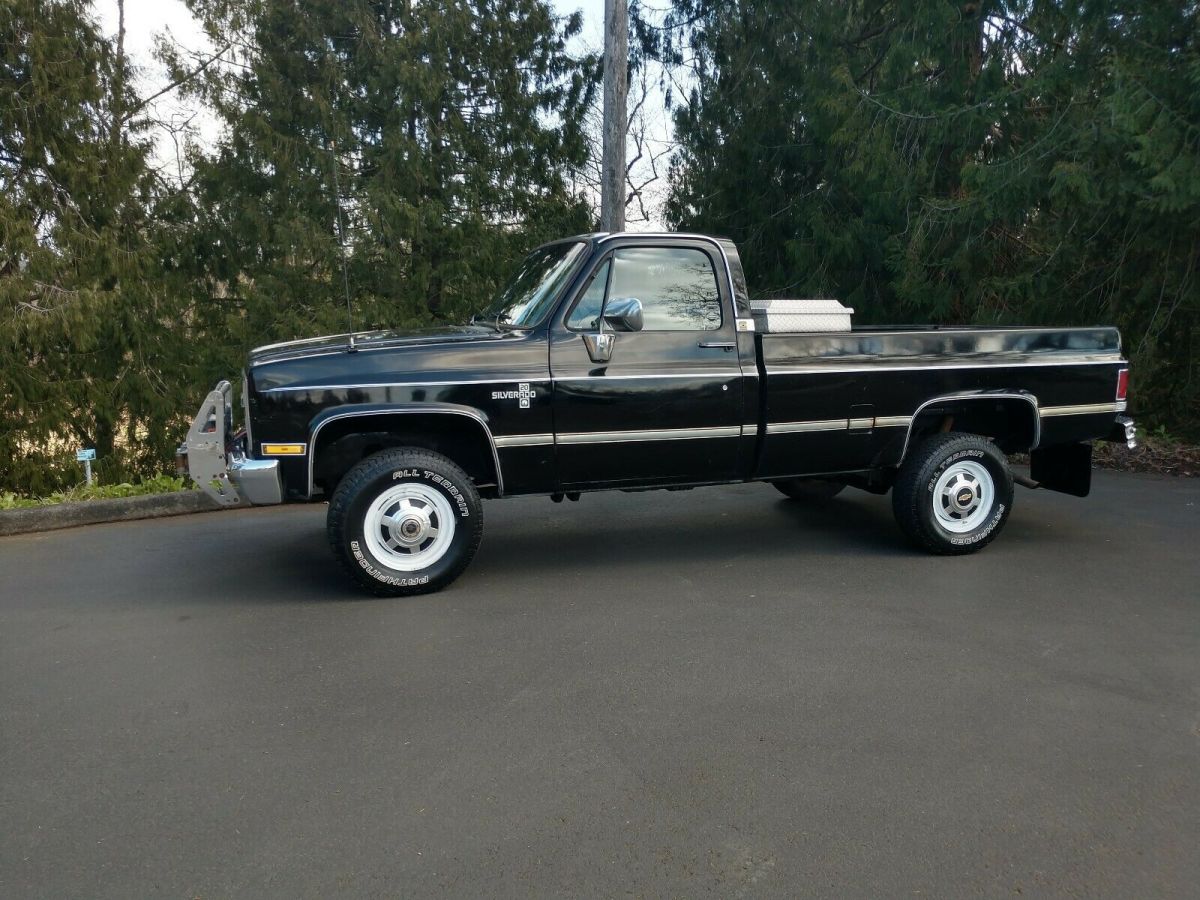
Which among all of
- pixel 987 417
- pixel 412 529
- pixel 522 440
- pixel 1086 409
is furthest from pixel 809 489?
pixel 412 529

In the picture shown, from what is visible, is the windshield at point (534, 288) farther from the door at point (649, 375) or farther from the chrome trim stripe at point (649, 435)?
the chrome trim stripe at point (649, 435)

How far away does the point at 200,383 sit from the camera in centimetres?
1564

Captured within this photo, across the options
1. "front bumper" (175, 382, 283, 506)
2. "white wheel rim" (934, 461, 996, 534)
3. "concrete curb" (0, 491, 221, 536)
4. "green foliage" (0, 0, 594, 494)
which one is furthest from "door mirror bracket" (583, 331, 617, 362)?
"green foliage" (0, 0, 594, 494)

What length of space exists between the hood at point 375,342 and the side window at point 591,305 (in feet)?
1.32

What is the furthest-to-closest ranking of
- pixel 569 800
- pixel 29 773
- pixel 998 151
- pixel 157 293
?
pixel 157 293
pixel 998 151
pixel 29 773
pixel 569 800

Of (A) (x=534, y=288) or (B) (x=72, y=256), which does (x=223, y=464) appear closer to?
(A) (x=534, y=288)

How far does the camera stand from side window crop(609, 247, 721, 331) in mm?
6469

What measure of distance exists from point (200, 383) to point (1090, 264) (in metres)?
11.9

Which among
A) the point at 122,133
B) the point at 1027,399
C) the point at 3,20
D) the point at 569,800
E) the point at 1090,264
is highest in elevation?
the point at 3,20

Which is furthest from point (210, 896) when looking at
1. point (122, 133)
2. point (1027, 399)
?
point (122, 133)

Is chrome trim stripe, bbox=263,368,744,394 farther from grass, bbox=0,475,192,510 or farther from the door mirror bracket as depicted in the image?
grass, bbox=0,475,192,510

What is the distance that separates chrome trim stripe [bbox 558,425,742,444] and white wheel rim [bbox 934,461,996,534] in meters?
1.41

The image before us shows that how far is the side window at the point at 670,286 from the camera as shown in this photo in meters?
6.47

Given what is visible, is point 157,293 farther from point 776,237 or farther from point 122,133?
point 776,237
